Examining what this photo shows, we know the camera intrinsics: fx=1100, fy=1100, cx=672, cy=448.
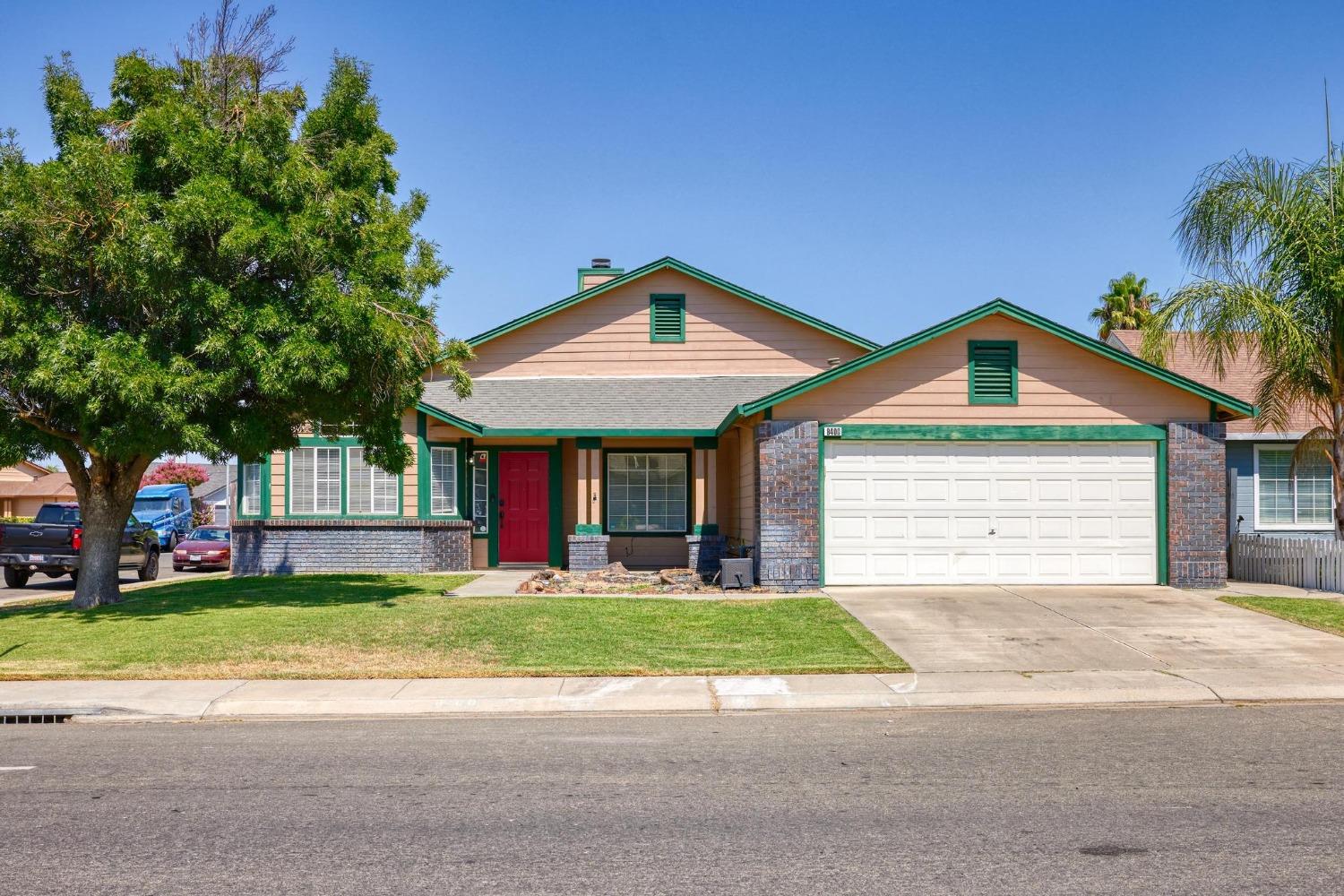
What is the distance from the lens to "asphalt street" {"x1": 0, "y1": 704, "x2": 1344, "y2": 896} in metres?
5.22

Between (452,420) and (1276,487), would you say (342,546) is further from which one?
(1276,487)

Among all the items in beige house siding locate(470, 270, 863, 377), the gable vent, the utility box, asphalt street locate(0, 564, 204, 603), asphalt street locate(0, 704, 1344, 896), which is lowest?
asphalt street locate(0, 564, 204, 603)

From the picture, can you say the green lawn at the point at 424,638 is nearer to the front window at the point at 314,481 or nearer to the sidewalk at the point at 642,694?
the sidewalk at the point at 642,694

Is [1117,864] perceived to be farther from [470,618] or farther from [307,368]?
[307,368]

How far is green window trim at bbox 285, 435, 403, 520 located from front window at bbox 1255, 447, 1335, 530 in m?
17.0

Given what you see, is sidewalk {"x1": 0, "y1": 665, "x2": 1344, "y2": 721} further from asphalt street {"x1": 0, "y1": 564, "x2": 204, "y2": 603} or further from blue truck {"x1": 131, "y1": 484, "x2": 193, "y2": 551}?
blue truck {"x1": 131, "y1": 484, "x2": 193, "y2": 551}

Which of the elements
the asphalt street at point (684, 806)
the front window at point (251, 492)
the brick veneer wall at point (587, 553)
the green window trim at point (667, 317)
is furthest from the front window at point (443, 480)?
Answer: the asphalt street at point (684, 806)

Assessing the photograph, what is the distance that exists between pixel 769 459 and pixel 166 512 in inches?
1109

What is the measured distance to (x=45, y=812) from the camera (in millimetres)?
6391

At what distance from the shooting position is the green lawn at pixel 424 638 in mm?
11336

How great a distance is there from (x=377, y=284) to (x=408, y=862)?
35.9 ft

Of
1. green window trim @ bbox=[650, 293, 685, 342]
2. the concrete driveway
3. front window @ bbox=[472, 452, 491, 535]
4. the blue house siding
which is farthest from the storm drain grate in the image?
the blue house siding

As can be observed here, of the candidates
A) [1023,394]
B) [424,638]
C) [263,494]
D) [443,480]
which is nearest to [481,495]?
[443,480]

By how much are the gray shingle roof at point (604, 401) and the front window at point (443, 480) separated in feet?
2.74
